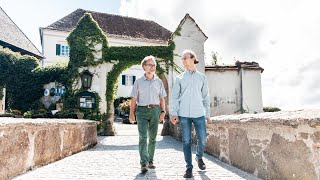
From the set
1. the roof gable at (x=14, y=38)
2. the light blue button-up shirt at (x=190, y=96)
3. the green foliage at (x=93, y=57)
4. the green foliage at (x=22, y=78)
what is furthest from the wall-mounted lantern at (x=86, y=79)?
the roof gable at (x=14, y=38)

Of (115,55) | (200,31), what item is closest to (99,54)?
(115,55)

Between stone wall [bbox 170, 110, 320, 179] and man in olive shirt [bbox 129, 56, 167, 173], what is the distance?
1327 millimetres

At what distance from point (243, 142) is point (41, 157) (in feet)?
10.8

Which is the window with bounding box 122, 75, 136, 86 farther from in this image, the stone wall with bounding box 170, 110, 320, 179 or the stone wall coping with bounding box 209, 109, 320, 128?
the stone wall coping with bounding box 209, 109, 320, 128

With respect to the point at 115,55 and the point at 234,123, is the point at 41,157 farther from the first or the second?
the point at 115,55

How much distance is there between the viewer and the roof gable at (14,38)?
1029 inches

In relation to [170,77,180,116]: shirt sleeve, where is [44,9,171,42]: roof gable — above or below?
above

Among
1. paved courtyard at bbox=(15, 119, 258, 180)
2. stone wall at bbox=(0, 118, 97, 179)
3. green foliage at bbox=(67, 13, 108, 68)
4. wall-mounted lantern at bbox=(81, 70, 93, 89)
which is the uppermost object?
green foliage at bbox=(67, 13, 108, 68)

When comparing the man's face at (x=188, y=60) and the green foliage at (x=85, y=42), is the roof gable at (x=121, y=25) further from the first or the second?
the man's face at (x=188, y=60)

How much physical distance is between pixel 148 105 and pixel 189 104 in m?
0.78

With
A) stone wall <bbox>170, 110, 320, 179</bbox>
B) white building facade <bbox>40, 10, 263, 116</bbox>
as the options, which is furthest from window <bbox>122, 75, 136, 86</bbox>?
stone wall <bbox>170, 110, 320, 179</bbox>

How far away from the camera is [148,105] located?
4965mm

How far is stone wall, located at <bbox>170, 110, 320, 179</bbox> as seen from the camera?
9.96ft

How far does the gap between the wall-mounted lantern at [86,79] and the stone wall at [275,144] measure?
986cm
